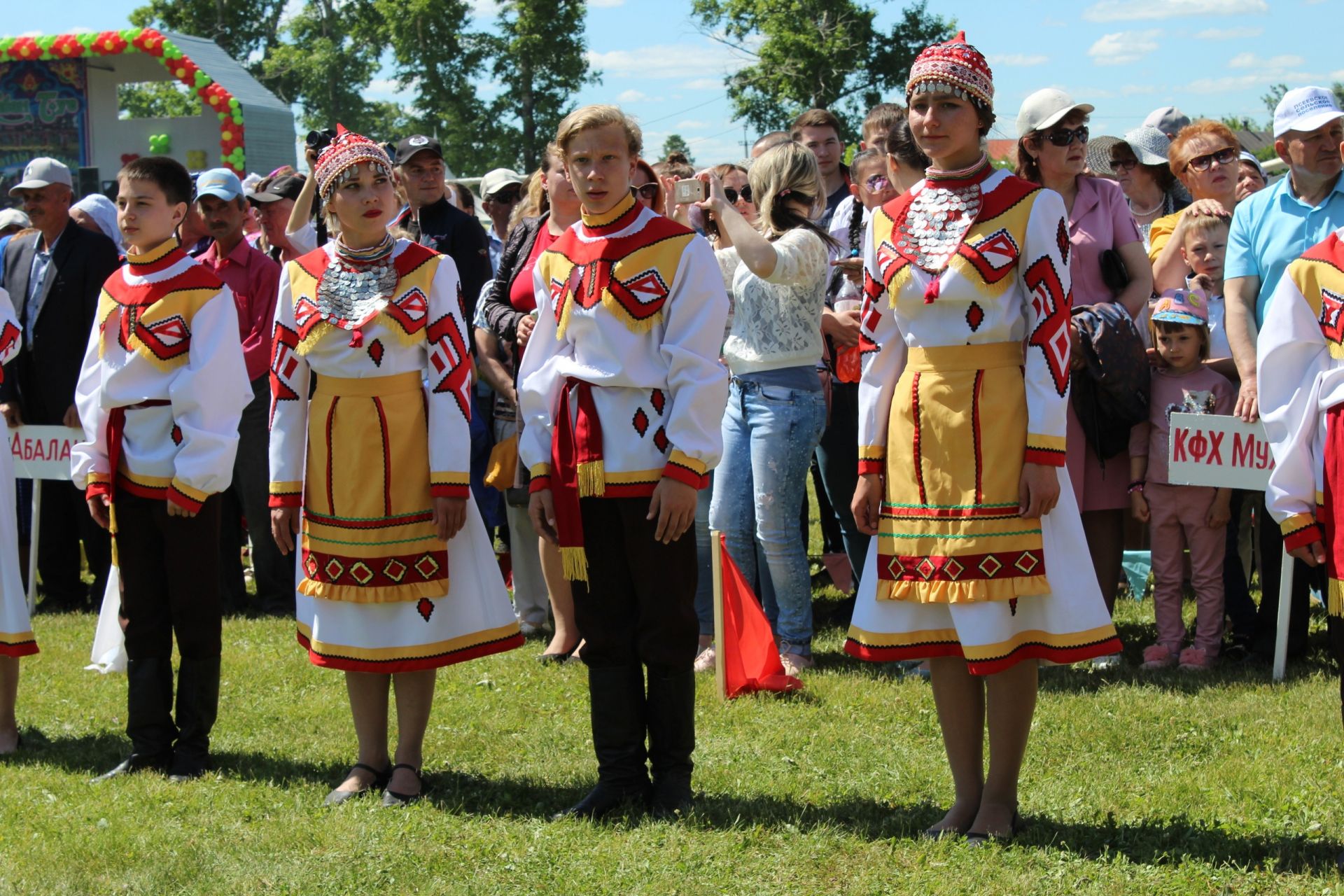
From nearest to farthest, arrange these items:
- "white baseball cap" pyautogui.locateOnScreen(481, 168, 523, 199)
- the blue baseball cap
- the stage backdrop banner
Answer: the blue baseball cap
"white baseball cap" pyautogui.locateOnScreen(481, 168, 523, 199)
the stage backdrop banner

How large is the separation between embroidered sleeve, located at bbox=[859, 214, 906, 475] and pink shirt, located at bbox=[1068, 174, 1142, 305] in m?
2.17

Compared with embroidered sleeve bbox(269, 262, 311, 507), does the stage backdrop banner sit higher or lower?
higher

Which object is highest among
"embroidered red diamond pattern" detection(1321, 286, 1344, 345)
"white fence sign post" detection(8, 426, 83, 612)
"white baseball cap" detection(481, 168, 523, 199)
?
"white baseball cap" detection(481, 168, 523, 199)

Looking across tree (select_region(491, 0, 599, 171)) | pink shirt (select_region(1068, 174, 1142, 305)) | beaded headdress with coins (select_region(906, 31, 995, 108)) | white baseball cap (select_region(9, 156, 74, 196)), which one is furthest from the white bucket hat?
tree (select_region(491, 0, 599, 171))

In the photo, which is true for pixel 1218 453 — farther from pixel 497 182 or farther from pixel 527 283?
pixel 497 182

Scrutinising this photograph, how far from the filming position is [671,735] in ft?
14.8

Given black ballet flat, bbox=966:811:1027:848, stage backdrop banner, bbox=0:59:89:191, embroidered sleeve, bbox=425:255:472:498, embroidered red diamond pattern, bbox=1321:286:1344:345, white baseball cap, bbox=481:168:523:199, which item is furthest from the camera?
stage backdrop banner, bbox=0:59:89:191

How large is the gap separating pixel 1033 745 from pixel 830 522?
11.8ft

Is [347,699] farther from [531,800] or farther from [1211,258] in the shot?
[1211,258]

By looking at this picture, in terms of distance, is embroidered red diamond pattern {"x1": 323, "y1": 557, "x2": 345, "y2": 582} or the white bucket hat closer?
embroidered red diamond pattern {"x1": 323, "y1": 557, "x2": 345, "y2": 582}

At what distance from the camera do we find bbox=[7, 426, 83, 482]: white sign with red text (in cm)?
799

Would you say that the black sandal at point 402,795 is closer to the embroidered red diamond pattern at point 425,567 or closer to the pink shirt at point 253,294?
the embroidered red diamond pattern at point 425,567

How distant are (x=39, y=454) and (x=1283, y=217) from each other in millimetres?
6426

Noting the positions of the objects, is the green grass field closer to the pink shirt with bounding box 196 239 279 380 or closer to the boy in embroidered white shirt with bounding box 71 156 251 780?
the boy in embroidered white shirt with bounding box 71 156 251 780
